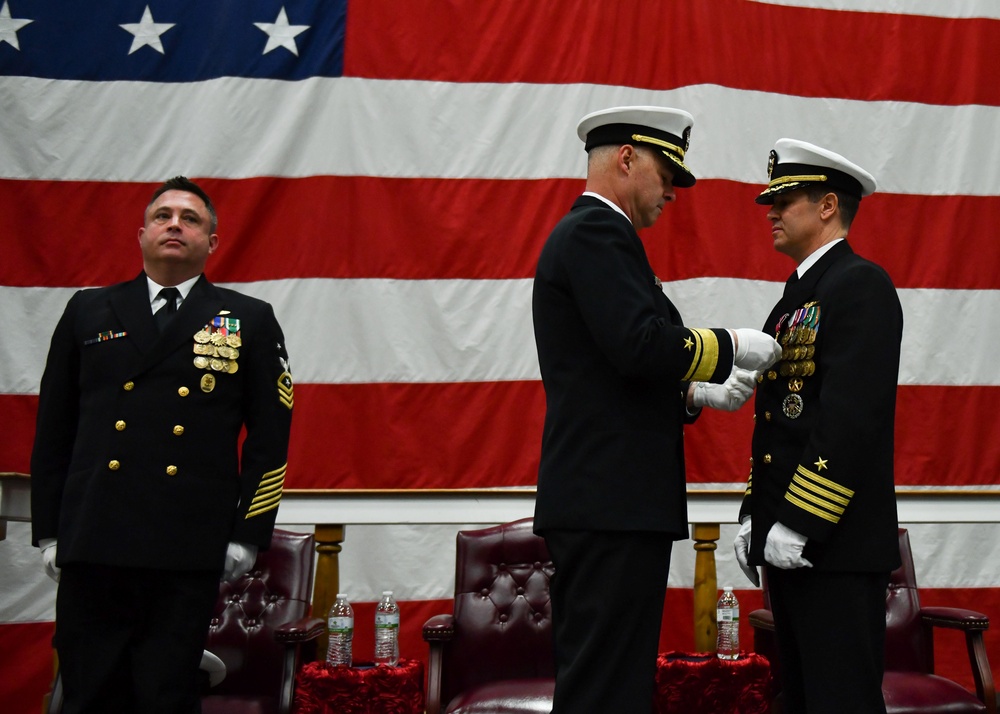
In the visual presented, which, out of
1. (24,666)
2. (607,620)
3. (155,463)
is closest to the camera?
(607,620)

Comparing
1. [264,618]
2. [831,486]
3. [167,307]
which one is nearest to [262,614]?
[264,618]

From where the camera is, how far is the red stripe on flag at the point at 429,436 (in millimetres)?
3637

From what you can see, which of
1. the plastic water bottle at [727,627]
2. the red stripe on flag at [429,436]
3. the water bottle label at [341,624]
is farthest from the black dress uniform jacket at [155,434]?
the red stripe on flag at [429,436]

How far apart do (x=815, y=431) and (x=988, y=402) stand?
2.40 m

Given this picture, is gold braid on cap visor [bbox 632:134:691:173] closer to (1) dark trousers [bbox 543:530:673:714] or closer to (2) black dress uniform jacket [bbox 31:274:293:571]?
(1) dark trousers [bbox 543:530:673:714]

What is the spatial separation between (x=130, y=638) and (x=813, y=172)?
168 centimetres

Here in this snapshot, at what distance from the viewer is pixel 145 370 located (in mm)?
2002

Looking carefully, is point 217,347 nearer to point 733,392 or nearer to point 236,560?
point 236,560

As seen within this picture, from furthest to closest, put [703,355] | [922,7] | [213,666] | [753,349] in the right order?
[922,7], [213,666], [753,349], [703,355]

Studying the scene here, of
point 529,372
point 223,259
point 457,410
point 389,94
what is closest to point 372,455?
point 457,410

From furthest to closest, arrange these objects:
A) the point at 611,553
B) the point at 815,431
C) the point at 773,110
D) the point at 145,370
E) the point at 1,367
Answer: the point at 773,110
the point at 1,367
the point at 145,370
the point at 815,431
the point at 611,553

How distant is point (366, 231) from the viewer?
3717 millimetres

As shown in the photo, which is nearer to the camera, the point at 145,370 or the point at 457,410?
the point at 145,370

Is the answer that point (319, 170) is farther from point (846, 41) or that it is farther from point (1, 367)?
A: point (846, 41)
